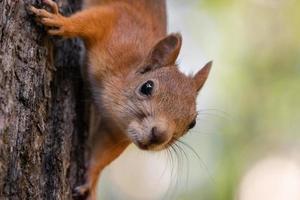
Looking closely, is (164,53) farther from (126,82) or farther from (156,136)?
(156,136)

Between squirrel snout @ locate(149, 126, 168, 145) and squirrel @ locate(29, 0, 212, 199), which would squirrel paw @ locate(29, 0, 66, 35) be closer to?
squirrel @ locate(29, 0, 212, 199)

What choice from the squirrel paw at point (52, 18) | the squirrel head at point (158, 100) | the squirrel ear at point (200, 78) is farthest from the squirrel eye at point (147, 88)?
the squirrel paw at point (52, 18)

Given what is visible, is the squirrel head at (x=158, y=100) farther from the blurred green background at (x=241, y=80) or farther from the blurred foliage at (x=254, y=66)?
the blurred foliage at (x=254, y=66)

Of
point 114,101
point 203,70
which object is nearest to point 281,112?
point 203,70

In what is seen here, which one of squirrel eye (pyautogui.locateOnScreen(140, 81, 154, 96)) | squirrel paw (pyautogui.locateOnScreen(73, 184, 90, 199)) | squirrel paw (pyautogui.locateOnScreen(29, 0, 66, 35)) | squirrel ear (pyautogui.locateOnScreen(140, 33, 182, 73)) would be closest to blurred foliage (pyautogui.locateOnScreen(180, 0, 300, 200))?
squirrel ear (pyautogui.locateOnScreen(140, 33, 182, 73))

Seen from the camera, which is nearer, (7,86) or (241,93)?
(7,86)

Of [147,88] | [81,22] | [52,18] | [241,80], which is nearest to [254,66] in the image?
[241,80]

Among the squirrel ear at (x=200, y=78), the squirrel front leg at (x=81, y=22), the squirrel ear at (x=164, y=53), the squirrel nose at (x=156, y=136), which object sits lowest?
the squirrel nose at (x=156, y=136)

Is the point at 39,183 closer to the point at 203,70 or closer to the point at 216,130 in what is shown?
the point at 203,70
